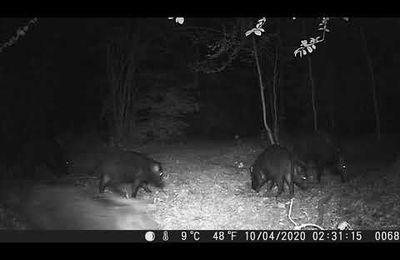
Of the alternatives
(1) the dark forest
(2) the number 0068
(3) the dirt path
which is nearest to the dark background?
(1) the dark forest

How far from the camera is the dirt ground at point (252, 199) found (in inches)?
328

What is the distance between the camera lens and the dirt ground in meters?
8.34

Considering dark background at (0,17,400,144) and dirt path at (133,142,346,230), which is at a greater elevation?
dark background at (0,17,400,144)

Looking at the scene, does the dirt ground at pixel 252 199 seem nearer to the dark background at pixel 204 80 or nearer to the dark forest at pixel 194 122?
the dark forest at pixel 194 122

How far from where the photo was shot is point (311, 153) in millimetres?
12320

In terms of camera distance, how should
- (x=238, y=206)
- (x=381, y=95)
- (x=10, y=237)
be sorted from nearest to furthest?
(x=10, y=237) < (x=238, y=206) < (x=381, y=95)

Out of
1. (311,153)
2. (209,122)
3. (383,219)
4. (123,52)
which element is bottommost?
(383,219)

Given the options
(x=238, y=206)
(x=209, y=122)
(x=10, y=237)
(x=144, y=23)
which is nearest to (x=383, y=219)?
(x=238, y=206)

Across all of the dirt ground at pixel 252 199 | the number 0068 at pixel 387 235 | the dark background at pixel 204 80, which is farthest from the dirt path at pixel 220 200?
the dark background at pixel 204 80

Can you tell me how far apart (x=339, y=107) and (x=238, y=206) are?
10.4m

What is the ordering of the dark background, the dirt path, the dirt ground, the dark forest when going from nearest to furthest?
the dirt ground, the dirt path, the dark forest, the dark background

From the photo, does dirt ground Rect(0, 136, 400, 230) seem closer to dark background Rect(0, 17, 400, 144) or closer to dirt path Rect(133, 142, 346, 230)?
dirt path Rect(133, 142, 346, 230)

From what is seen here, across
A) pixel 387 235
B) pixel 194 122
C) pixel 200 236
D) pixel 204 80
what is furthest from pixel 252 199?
pixel 204 80
